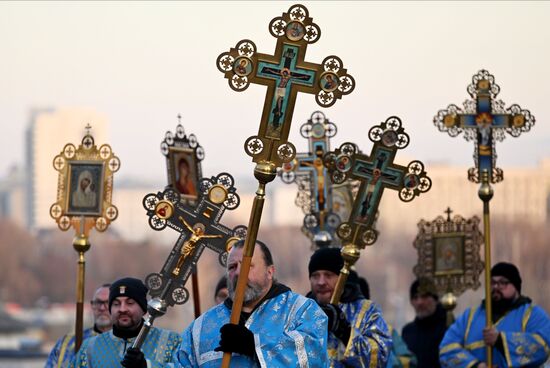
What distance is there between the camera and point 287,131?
1095cm

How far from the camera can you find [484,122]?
1505 cm

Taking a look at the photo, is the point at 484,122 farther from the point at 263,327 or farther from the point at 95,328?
the point at 263,327

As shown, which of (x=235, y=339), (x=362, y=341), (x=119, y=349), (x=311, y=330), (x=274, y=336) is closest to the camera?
(x=235, y=339)

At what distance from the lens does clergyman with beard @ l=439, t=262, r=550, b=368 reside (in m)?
15.0

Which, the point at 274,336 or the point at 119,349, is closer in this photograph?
the point at 274,336

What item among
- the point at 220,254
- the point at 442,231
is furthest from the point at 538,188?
the point at 220,254

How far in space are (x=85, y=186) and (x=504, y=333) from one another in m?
3.30

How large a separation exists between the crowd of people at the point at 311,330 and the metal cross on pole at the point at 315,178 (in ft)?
2.00

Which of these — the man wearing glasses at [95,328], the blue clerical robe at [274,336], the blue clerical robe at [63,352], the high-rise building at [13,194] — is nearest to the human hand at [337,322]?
the blue clerical robe at [274,336]

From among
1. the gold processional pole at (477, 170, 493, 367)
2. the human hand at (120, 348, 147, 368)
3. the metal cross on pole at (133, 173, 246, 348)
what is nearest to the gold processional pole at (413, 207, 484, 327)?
the gold processional pole at (477, 170, 493, 367)

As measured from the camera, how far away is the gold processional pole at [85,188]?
47.2 feet

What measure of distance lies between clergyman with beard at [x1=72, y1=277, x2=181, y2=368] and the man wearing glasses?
1.41 metres

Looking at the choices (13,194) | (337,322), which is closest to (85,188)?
(337,322)

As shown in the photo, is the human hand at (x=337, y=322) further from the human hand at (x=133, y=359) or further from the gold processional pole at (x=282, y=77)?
the gold processional pole at (x=282, y=77)
